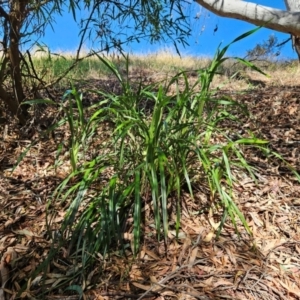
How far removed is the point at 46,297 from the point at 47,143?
1612mm

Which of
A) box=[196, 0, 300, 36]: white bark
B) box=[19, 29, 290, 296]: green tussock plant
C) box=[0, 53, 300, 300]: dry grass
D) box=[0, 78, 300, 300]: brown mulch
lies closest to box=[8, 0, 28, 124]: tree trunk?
box=[0, 53, 300, 300]: dry grass

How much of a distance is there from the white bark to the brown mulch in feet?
8.29

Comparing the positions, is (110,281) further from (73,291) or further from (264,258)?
(264,258)

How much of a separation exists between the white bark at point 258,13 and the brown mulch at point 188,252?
2527 millimetres

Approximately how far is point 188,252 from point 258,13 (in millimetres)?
3753

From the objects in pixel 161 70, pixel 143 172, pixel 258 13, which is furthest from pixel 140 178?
pixel 161 70

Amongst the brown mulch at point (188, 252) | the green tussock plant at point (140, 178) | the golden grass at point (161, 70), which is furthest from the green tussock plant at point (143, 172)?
the golden grass at point (161, 70)

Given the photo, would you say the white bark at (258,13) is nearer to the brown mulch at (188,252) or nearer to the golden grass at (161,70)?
the golden grass at (161,70)

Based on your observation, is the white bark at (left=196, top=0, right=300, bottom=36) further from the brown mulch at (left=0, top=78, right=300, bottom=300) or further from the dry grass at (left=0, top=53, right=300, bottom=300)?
the brown mulch at (left=0, top=78, right=300, bottom=300)

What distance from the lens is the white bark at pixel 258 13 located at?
4.63 meters

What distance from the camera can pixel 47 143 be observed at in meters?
3.16

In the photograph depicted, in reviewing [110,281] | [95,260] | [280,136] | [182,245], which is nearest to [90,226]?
[95,260]

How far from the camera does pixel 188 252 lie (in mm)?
1938

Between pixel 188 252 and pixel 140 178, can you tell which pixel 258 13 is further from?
pixel 188 252
